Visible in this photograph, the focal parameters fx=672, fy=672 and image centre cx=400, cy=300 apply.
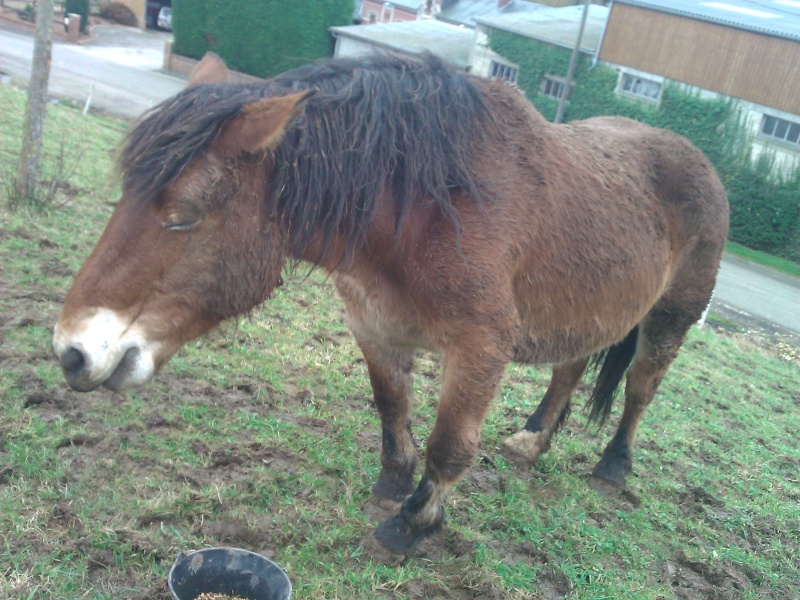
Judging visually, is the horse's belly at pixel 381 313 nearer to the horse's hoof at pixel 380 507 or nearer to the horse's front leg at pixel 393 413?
the horse's front leg at pixel 393 413

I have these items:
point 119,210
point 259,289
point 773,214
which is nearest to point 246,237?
point 259,289

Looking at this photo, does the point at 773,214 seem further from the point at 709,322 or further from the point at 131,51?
the point at 131,51

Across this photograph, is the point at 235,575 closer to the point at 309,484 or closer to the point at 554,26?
the point at 309,484

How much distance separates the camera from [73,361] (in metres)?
2.16

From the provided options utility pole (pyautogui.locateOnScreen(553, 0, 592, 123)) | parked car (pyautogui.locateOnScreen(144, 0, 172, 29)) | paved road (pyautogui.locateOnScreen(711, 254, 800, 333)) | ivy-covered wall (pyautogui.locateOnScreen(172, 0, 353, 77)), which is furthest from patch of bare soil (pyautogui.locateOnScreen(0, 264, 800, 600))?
parked car (pyautogui.locateOnScreen(144, 0, 172, 29))

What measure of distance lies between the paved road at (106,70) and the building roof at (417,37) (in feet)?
27.8

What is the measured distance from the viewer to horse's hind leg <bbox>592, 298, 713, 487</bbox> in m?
4.52

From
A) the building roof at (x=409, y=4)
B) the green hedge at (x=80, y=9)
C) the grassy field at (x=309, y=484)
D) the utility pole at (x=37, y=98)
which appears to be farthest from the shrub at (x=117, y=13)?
the grassy field at (x=309, y=484)

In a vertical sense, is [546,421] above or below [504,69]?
below

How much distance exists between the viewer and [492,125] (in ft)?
10.3

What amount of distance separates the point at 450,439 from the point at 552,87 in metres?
28.3

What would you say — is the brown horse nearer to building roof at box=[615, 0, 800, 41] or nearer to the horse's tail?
the horse's tail

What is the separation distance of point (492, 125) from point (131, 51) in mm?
36352

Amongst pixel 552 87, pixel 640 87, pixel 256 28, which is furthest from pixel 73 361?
pixel 256 28
